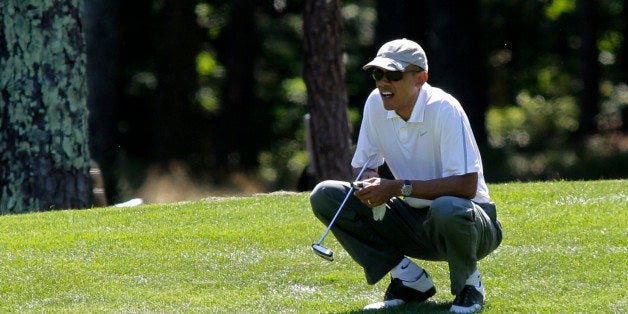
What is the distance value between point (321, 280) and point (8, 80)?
5.26m

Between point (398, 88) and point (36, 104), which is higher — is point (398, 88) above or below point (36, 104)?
above

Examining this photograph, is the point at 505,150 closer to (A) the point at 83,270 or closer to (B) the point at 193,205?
(B) the point at 193,205

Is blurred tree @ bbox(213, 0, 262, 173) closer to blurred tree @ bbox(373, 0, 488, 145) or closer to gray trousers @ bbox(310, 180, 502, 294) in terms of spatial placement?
blurred tree @ bbox(373, 0, 488, 145)

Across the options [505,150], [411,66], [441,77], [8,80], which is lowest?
[505,150]

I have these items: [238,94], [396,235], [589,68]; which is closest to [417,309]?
[396,235]

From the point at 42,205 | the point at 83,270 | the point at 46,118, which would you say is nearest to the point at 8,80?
the point at 46,118

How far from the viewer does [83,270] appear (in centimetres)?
675

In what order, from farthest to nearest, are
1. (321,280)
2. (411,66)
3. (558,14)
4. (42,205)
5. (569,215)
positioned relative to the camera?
(558,14)
(42,205)
(569,215)
(321,280)
(411,66)

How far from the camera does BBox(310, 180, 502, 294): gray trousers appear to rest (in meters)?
5.29

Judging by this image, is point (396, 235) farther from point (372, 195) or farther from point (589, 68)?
point (589, 68)

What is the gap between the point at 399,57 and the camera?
5.30m

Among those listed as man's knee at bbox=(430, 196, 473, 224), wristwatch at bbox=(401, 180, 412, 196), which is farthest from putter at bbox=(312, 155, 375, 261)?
man's knee at bbox=(430, 196, 473, 224)

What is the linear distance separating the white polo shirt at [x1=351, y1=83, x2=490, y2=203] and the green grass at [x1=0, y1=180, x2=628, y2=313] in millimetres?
679

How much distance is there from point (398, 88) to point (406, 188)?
46cm
